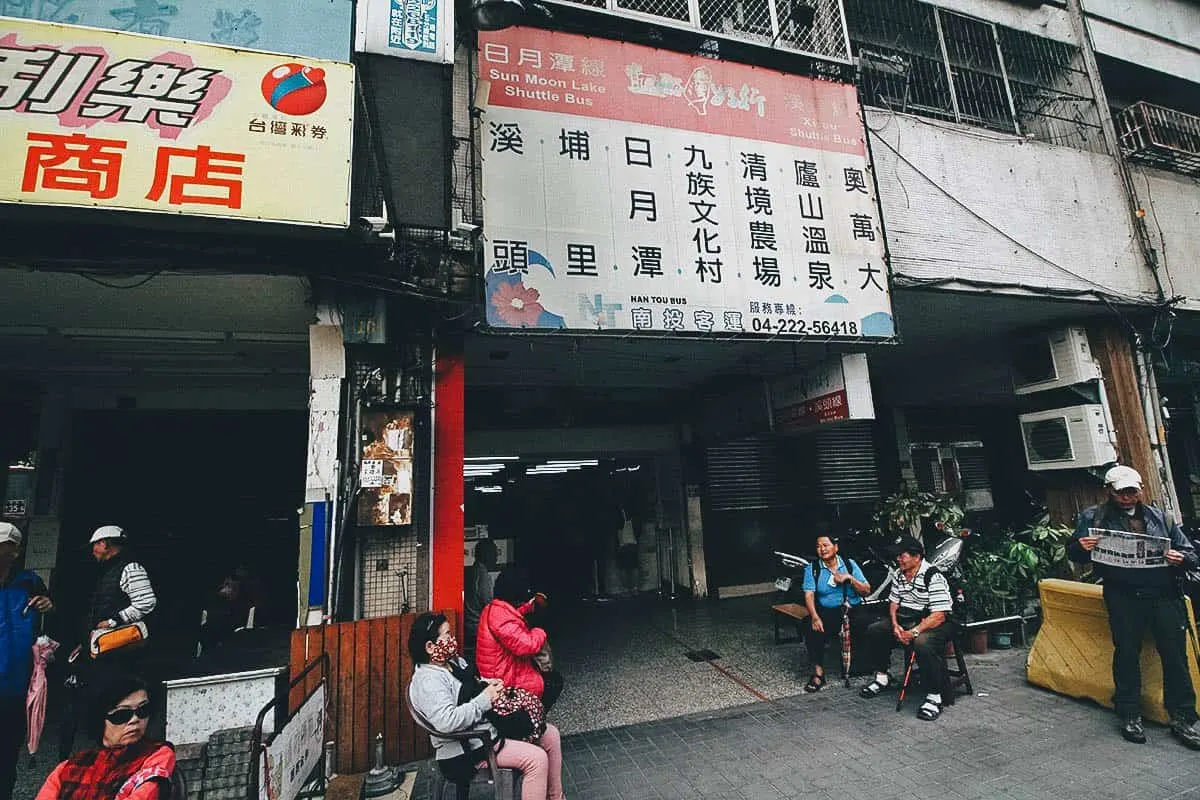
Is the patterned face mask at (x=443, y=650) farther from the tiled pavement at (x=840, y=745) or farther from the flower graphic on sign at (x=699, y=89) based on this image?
the flower graphic on sign at (x=699, y=89)

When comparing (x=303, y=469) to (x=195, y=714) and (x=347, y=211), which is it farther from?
(x=347, y=211)

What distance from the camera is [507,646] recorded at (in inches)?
152

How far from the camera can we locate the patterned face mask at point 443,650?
3.50m

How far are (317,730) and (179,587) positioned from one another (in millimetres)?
6208

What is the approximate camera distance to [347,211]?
4422 millimetres

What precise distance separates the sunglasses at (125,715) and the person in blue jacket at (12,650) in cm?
216

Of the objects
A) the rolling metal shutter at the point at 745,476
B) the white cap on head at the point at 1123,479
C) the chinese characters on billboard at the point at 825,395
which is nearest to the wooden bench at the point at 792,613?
the chinese characters on billboard at the point at 825,395

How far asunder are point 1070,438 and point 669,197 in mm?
7004

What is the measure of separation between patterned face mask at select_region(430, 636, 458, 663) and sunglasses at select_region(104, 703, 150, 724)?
1.44m

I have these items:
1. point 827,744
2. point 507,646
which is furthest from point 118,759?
point 827,744

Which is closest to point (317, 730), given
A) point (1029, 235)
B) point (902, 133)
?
point (902, 133)

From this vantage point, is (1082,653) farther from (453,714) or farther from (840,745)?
(453,714)

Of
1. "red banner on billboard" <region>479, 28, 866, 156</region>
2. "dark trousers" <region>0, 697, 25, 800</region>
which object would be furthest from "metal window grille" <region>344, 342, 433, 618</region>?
"red banner on billboard" <region>479, 28, 866, 156</region>

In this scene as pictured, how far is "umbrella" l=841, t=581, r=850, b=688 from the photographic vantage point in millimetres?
6016
